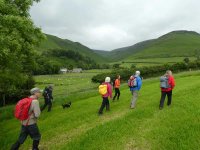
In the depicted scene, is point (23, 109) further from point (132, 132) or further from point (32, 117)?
point (132, 132)

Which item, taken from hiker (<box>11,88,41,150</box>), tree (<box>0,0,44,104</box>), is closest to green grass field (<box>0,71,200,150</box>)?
hiker (<box>11,88,41,150</box>)

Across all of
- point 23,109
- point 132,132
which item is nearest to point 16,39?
point 23,109

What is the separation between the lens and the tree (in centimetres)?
1942

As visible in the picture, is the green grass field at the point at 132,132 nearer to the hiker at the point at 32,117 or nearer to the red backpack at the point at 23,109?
the hiker at the point at 32,117

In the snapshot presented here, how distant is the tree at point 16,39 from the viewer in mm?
19422

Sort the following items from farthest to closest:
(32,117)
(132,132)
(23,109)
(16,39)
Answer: (16,39)
(132,132)
(32,117)
(23,109)

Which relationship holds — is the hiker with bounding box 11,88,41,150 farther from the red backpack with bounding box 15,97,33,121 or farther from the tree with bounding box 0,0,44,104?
the tree with bounding box 0,0,44,104

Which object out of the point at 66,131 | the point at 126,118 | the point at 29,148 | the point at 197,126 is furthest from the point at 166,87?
the point at 29,148

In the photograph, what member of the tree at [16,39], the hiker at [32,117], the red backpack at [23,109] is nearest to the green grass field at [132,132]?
the hiker at [32,117]

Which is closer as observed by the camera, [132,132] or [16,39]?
[132,132]

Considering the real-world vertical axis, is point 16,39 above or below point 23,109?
above

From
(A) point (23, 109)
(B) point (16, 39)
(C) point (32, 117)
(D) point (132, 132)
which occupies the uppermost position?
(B) point (16, 39)

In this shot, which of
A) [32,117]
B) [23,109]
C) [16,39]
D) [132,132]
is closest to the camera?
[23,109]

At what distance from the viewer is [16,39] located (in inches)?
821
